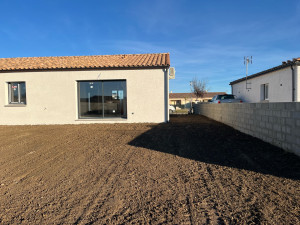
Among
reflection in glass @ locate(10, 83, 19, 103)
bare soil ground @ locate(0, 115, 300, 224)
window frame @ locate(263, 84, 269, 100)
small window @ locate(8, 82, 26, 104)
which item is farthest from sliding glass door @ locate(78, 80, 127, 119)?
window frame @ locate(263, 84, 269, 100)

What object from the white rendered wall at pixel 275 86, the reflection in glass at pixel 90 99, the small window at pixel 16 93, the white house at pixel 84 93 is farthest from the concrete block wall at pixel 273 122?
the small window at pixel 16 93

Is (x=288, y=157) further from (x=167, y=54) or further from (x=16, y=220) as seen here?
(x=167, y=54)

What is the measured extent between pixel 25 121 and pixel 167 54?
9.56m

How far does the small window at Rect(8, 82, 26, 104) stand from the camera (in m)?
11.7

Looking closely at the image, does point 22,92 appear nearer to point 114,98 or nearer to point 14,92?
point 14,92

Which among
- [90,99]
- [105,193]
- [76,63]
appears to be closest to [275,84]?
[90,99]

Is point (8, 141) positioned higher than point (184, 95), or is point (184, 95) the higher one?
point (184, 95)

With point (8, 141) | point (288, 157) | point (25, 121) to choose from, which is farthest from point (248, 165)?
point (25, 121)

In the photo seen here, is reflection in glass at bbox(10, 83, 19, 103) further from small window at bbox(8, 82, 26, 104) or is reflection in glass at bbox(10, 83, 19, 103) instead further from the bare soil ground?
the bare soil ground

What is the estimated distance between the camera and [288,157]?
4.53 meters

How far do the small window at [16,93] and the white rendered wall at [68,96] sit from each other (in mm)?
224

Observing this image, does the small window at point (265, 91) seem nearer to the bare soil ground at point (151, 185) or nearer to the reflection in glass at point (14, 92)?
the bare soil ground at point (151, 185)

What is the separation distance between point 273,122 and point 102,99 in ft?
27.9

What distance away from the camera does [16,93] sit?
1177 centimetres
